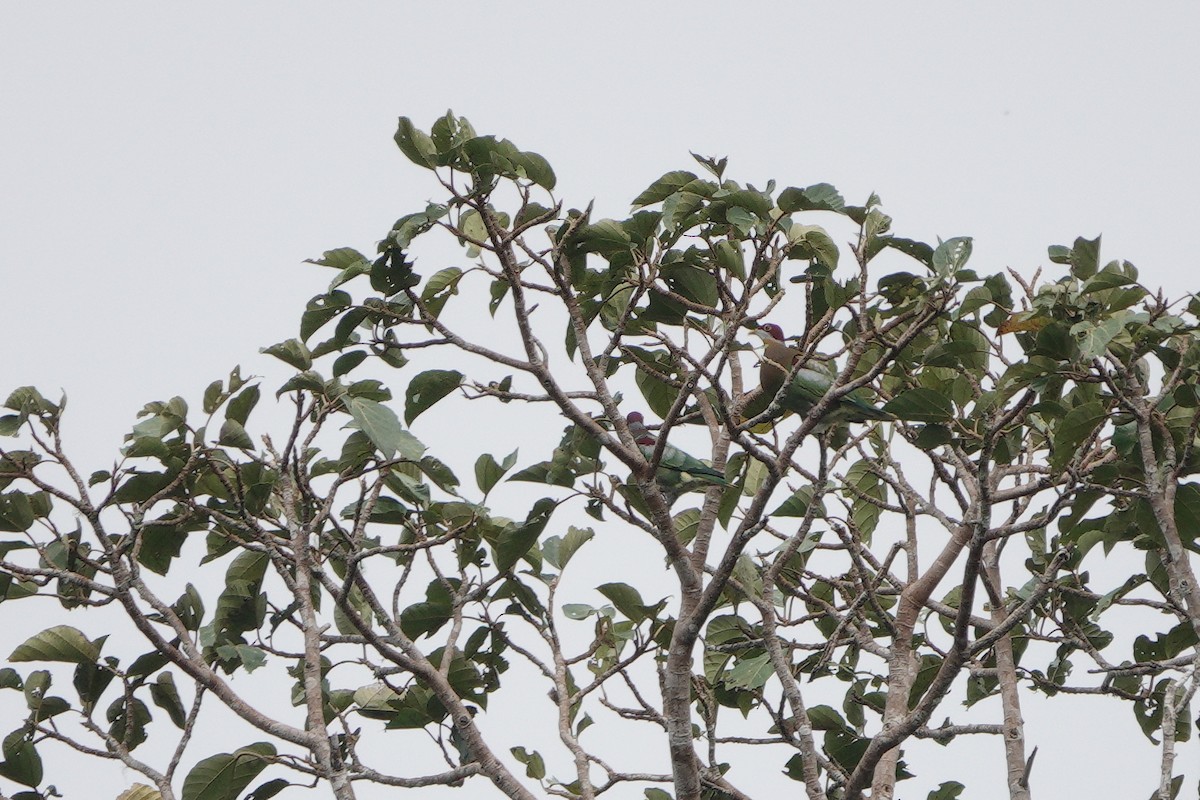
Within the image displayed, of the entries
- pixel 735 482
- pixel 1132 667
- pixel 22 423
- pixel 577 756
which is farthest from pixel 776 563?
pixel 22 423

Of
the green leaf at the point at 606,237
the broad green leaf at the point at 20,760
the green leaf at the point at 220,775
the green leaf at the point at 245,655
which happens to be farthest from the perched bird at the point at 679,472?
the broad green leaf at the point at 20,760

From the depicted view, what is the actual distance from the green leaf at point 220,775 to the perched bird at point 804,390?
2314 mm

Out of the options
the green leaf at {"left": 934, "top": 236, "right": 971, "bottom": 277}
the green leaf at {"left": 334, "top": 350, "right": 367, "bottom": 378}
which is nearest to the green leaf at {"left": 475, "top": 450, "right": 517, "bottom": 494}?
the green leaf at {"left": 334, "top": 350, "right": 367, "bottom": 378}

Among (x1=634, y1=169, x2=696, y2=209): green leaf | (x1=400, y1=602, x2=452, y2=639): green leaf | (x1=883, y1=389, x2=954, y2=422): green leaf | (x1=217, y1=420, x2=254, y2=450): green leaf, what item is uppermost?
(x1=634, y1=169, x2=696, y2=209): green leaf

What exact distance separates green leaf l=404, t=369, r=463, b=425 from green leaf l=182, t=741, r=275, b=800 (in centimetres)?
134

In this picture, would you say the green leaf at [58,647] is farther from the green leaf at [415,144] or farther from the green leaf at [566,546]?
the green leaf at [415,144]

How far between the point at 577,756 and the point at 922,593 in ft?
5.32

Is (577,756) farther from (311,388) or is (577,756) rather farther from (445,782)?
(311,388)

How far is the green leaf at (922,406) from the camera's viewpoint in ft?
12.1

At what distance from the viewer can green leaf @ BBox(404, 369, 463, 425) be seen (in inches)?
159

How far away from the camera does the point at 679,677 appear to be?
12.9 ft

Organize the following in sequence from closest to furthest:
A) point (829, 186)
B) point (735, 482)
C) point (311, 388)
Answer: point (829, 186) → point (311, 388) → point (735, 482)

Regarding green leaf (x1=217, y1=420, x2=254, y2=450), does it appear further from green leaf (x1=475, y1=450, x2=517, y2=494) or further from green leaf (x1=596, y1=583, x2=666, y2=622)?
green leaf (x1=596, y1=583, x2=666, y2=622)

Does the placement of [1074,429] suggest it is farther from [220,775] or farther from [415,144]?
[220,775]
